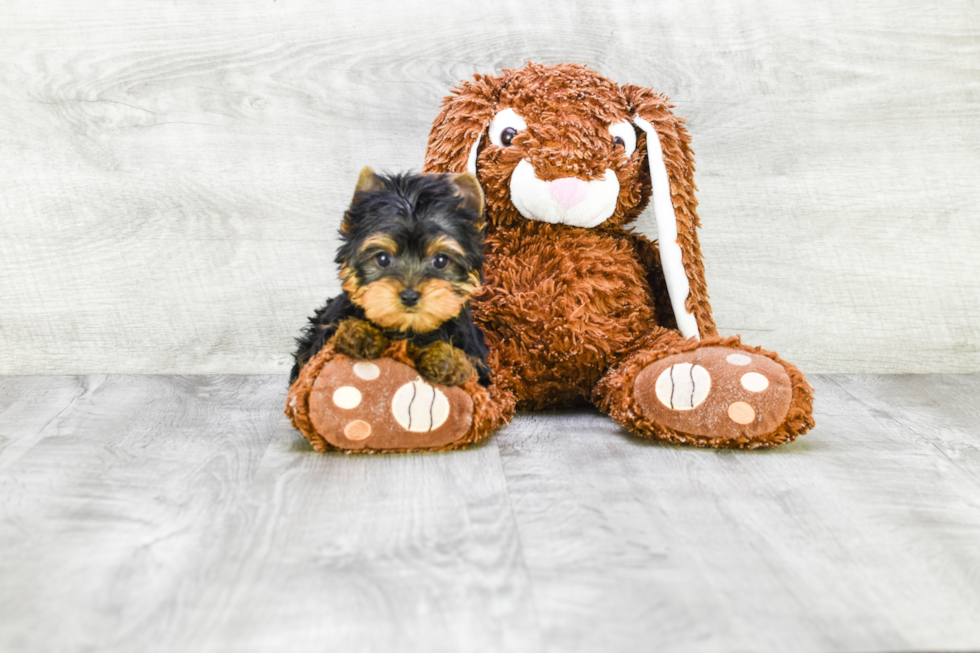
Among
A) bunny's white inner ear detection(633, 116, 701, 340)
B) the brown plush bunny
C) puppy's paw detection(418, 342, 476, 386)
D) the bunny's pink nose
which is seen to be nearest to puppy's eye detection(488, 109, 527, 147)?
the brown plush bunny

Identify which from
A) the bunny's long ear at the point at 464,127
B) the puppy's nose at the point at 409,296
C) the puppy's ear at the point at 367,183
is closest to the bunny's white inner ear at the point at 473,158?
the bunny's long ear at the point at 464,127

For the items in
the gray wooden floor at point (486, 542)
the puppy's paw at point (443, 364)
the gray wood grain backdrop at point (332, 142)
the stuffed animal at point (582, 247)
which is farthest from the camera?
the gray wood grain backdrop at point (332, 142)

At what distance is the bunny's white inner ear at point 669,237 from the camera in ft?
4.67

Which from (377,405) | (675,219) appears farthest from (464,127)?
(377,405)

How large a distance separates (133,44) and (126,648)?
1.37 meters

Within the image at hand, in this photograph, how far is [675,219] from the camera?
142 centimetres

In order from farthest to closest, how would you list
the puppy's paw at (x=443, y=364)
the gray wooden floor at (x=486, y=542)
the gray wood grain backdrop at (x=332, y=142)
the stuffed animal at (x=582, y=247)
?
the gray wood grain backdrop at (x=332, y=142) → the stuffed animal at (x=582, y=247) → the puppy's paw at (x=443, y=364) → the gray wooden floor at (x=486, y=542)

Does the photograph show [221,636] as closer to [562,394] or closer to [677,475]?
[677,475]

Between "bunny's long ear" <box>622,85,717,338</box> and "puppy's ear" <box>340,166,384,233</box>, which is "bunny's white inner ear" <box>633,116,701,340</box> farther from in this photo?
"puppy's ear" <box>340,166,384,233</box>

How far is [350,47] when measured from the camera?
1.77 m

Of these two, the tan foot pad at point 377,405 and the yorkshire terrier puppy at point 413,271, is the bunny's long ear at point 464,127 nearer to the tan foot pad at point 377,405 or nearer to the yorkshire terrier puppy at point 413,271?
the yorkshire terrier puppy at point 413,271

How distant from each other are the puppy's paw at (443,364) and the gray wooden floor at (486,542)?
112 millimetres

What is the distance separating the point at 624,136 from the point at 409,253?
48 centimetres

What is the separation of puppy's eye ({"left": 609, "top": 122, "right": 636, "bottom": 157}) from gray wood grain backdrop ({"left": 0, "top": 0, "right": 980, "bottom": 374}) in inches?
13.4
